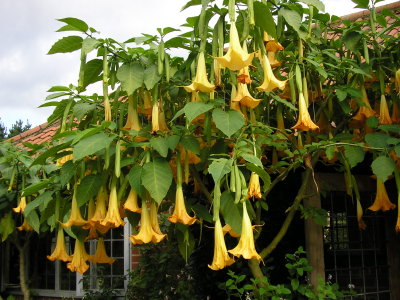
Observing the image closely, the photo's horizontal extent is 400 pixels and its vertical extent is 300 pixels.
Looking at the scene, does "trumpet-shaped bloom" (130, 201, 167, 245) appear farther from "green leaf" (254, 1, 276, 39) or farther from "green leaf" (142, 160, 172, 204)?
"green leaf" (254, 1, 276, 39)

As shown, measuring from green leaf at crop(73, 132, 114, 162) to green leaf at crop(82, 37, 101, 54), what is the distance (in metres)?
0.41

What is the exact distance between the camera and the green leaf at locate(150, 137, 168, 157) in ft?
7.84

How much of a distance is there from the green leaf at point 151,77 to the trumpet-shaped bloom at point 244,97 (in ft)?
1.33

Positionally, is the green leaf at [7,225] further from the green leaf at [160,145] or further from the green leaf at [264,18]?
the green leaf at [264,18]

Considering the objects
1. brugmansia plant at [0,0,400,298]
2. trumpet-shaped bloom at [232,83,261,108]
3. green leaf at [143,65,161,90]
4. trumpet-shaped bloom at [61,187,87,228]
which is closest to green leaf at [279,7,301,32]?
brugmansia plant at [0,0,400,298]

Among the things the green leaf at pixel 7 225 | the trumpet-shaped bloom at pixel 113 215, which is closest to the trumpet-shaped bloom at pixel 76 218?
the trumpet-shaped bloom at pixel 113 215

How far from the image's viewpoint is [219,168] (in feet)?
6.86

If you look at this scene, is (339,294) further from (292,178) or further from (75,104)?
(75,104)

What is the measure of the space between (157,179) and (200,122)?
0.56 metres

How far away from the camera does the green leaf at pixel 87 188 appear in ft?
8.24

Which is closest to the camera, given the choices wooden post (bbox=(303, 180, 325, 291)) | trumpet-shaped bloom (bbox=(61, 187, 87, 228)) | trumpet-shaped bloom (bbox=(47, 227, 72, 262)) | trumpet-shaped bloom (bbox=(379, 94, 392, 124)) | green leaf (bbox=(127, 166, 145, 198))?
green leaf (bbox=(127, 166, 145, 198))

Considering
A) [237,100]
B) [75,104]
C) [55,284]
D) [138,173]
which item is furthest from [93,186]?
[55,284]

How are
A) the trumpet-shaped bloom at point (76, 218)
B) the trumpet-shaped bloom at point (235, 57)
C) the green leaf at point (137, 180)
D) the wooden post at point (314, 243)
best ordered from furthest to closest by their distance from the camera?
the wooden post at point (314, 243) → the trumpet-shaped bloom at point (76, 218) → the green leaf at point (137, 180) → the trumpet-shaped bloom at point (235, 57)

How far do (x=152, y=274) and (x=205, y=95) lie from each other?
11.4ft
